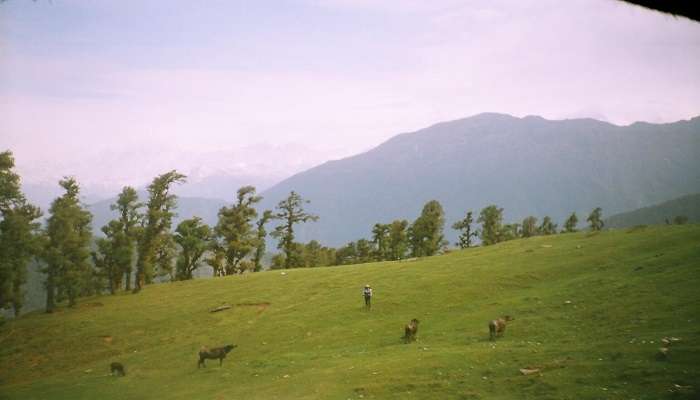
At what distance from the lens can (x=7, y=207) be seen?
51.4 metres

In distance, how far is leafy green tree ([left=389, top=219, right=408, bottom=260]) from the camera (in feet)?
294

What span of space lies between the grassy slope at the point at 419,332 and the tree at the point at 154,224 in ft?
18.7

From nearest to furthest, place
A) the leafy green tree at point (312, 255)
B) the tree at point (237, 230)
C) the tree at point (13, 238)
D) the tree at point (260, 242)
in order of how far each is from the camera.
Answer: the tree at point (13, 238) < the tree at point (237, 230) < the tree at point (260, 242) < the leafy green tree at point (312, 255)

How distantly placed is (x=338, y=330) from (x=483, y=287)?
15.5 metres

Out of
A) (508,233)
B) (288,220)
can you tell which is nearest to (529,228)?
(508,233)

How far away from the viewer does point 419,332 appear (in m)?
32.2

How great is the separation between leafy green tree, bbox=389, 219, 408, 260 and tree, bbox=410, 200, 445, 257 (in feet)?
6.40

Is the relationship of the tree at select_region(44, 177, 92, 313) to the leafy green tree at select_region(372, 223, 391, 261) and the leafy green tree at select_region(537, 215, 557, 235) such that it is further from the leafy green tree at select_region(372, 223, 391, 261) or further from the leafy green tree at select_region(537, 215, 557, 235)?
the leafy green tree at select_region(537, 215, 557, 235)

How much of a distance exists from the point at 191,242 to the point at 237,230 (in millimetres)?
8593

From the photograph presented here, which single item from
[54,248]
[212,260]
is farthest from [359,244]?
[54,248]

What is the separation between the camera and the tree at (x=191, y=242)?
247ft

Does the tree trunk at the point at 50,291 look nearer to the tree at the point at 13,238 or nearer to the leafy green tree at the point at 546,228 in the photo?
the tree at the point at 13,238

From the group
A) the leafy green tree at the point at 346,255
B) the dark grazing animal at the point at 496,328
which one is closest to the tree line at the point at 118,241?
the leafy green tree at the point at 346,255

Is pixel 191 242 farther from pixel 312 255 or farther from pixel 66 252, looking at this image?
pixel 312 255
